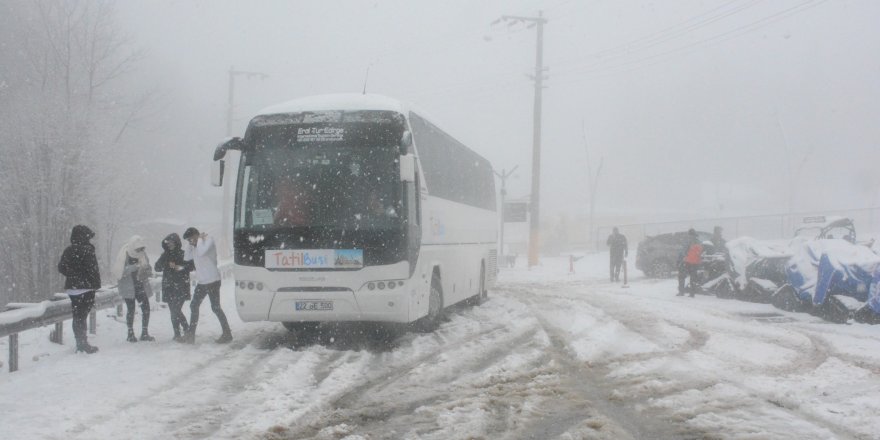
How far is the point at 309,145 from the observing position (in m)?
10.0

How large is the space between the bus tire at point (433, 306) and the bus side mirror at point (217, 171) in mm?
3595

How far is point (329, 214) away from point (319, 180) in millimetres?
504

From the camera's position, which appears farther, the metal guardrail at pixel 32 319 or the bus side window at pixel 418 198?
the bus side window at pixel 418 198

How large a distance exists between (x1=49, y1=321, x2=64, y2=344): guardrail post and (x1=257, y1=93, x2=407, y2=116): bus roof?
3.94m

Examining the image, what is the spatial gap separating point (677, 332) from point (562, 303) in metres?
5.03

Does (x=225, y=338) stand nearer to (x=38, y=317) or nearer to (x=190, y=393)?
(x=38, y=317)

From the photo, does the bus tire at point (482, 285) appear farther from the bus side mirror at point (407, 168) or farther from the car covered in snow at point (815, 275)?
the bus side mirror at point (407, 168)

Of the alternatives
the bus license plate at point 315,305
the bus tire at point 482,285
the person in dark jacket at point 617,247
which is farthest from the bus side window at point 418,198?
the person in dark jacket at point 617,247

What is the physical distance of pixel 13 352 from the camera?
27.1 feet

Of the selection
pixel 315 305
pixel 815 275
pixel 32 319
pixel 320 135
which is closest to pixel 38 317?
pixel 32 319

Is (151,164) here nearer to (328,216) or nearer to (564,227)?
(564,227)

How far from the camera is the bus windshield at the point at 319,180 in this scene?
32.0 feet

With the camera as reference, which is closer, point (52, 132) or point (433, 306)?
point (433, 306)

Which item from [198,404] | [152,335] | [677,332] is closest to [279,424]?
[198,404]
